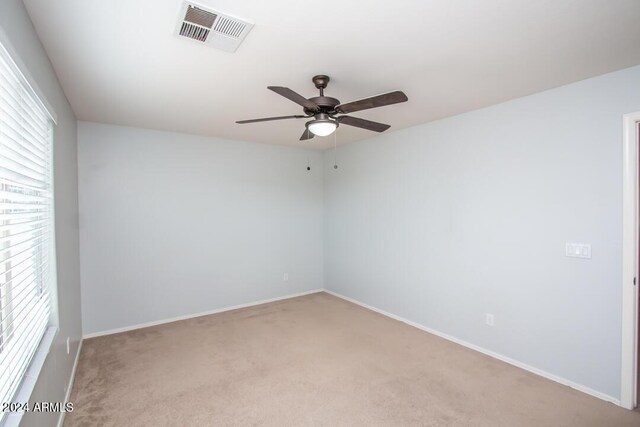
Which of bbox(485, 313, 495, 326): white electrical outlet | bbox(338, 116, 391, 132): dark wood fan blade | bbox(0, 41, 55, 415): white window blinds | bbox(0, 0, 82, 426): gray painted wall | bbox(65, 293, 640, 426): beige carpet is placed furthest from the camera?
bbox(485, 313, 495, 326): white electrical outlet

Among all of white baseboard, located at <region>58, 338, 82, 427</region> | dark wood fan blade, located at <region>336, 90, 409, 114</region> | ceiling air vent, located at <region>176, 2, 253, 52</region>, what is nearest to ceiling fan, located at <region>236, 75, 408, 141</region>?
dark wood fan blade, located at <region>336, 90, 409, 114</region>

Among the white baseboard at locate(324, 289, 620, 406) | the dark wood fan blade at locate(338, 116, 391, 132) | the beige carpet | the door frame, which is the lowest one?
the beige carpet

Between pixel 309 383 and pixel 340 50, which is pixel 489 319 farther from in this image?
pixel 340 50

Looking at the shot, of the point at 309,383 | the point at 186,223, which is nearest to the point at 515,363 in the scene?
the point at 309,383

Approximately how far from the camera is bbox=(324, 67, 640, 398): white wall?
2.44m

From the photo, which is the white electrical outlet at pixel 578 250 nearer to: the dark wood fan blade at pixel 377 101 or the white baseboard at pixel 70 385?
the dark wood fan blade at pixel 377 101

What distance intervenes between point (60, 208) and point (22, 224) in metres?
1.00

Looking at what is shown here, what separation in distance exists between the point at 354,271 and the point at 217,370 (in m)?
2.59

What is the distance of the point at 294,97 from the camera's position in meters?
2.07

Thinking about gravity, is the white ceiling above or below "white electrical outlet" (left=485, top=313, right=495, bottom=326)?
above

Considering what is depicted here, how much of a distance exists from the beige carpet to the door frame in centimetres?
21

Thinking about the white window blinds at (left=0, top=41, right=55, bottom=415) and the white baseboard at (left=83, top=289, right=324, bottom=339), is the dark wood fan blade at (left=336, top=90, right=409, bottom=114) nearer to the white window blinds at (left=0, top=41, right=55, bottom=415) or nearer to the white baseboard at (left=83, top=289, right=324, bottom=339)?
the white window blinds at (left=0, top=41, right=55, bottom=415)

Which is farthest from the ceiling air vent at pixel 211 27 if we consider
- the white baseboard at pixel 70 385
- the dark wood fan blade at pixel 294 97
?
the white baseboard at pixel 70 385

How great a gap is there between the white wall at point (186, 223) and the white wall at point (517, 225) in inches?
57.9
